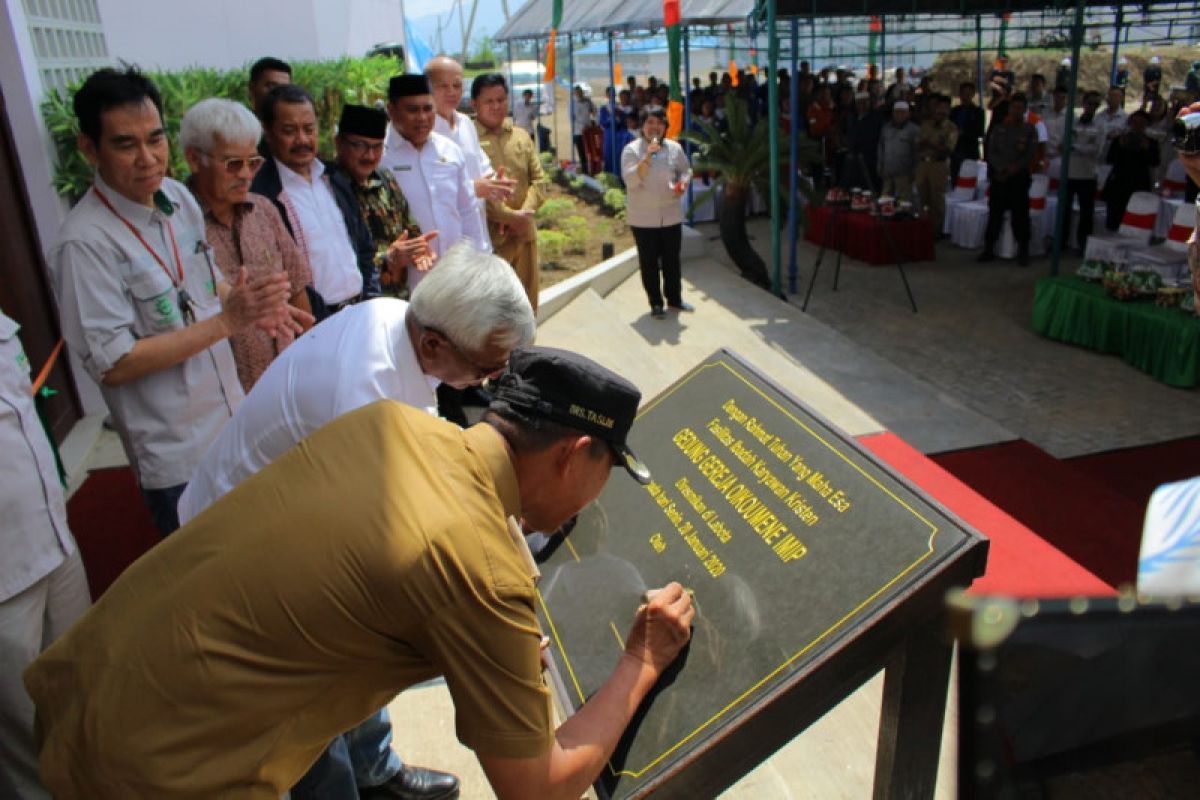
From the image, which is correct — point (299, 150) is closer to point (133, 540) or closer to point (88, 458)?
point (133, 540)

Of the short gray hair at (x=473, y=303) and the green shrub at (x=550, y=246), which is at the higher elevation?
the short gray hair at (x=473, y=303)

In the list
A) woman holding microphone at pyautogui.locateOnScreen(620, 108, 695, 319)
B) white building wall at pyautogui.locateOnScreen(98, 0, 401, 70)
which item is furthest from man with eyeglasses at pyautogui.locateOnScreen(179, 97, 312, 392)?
white building wall at pyautogui.locateOnScreen(98, 0, 401, 70)

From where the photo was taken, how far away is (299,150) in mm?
3479

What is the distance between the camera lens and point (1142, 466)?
5.27 meters

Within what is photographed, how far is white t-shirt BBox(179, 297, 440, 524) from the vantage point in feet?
5.96

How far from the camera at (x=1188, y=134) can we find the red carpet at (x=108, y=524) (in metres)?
4.04

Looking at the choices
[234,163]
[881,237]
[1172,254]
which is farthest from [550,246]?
[234,163]

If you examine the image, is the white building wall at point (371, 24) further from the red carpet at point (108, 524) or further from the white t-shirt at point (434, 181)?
the red carpet at point (108, 524)

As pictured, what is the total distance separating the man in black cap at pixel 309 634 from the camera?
3.96ft

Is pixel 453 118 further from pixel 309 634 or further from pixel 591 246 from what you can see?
pixel 591 246

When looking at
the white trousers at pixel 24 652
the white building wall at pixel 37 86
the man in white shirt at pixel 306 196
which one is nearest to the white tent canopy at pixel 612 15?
the white building wall at pixel 37 86

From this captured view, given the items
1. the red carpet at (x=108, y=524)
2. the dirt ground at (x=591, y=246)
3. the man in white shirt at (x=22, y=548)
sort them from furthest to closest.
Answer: the dirt ground at (x=591, y=246)
the red carpet at (x=108, y=524)
the man in white shirt at (x=22, y=548)

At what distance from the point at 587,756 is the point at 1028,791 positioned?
0.71m

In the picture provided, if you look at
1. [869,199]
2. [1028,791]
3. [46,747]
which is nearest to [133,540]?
[46,747]
